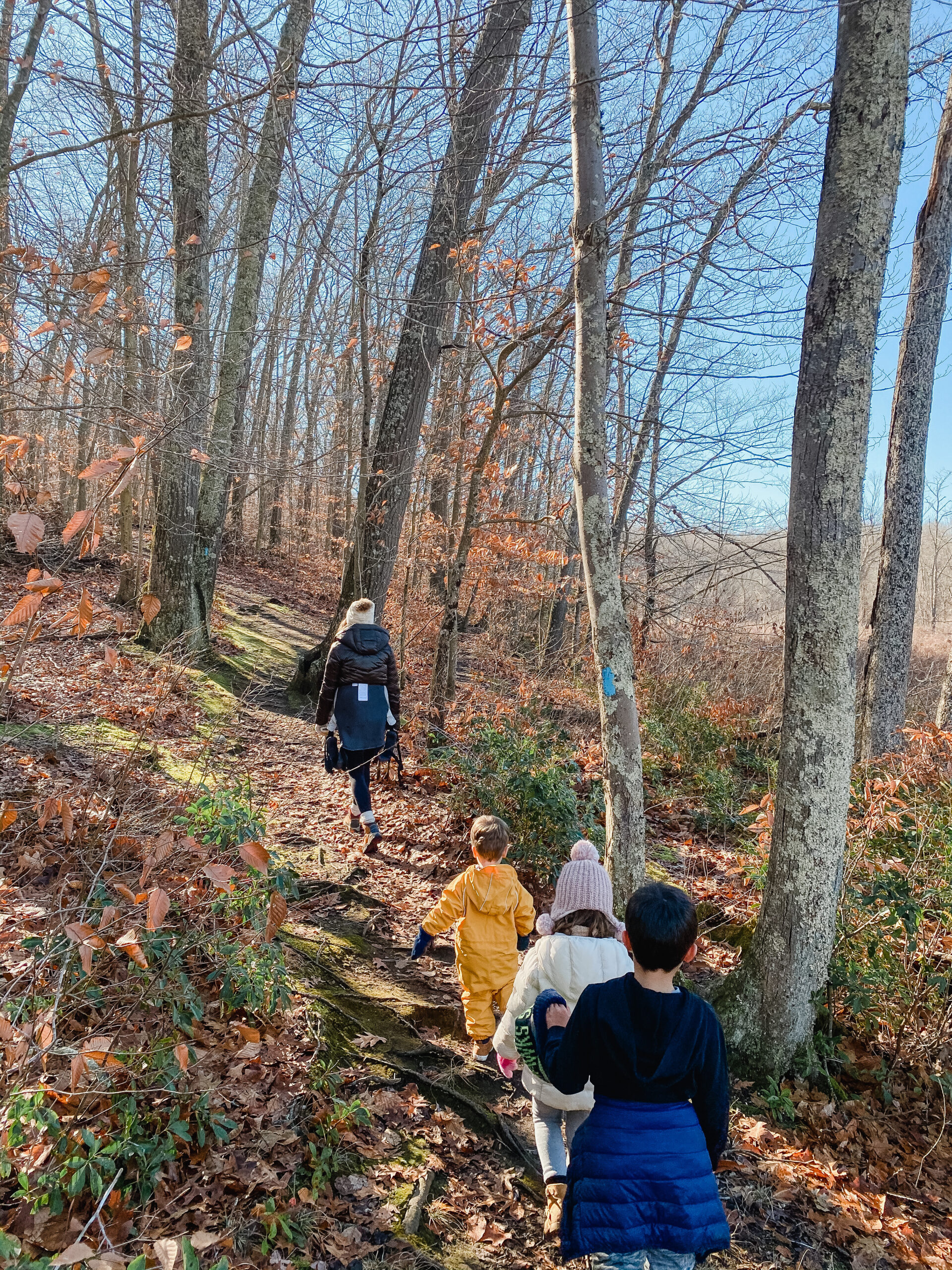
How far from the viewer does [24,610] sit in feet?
7.29

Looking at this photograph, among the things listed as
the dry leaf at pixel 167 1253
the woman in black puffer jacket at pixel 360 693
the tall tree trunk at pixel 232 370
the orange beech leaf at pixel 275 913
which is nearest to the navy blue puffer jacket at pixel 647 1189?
the dry leaf at pixel 167 1253

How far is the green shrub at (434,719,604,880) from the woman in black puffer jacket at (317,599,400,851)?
2.70 feet

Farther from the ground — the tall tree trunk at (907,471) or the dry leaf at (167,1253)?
the tall tree trunk at (907,471)

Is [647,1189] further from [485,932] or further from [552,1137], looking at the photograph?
[485,932]

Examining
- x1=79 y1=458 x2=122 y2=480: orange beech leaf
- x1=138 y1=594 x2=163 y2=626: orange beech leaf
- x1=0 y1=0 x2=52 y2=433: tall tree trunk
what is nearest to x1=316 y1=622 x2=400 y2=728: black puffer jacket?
x1=0 y1=0 x2=52 y2=433: tall tree trunk

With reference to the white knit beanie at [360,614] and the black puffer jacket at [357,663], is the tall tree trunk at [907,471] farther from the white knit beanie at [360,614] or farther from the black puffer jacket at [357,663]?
the white knit beanie at [360,614]

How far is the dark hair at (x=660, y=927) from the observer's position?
6.83 feet

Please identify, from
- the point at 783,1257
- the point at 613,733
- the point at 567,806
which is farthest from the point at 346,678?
the point at 783,1257

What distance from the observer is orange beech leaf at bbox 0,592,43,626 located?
218cm

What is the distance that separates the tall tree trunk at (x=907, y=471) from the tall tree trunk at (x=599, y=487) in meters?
4.79

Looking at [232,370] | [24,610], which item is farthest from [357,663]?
[232,370]

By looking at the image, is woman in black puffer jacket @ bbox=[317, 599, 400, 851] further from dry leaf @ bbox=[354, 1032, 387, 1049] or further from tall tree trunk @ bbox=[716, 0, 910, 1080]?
tall tree trunk @ bbox=[716, 0, 910, 1080]

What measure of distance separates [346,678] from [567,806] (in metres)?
2.23

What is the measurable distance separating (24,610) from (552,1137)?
2.91m
